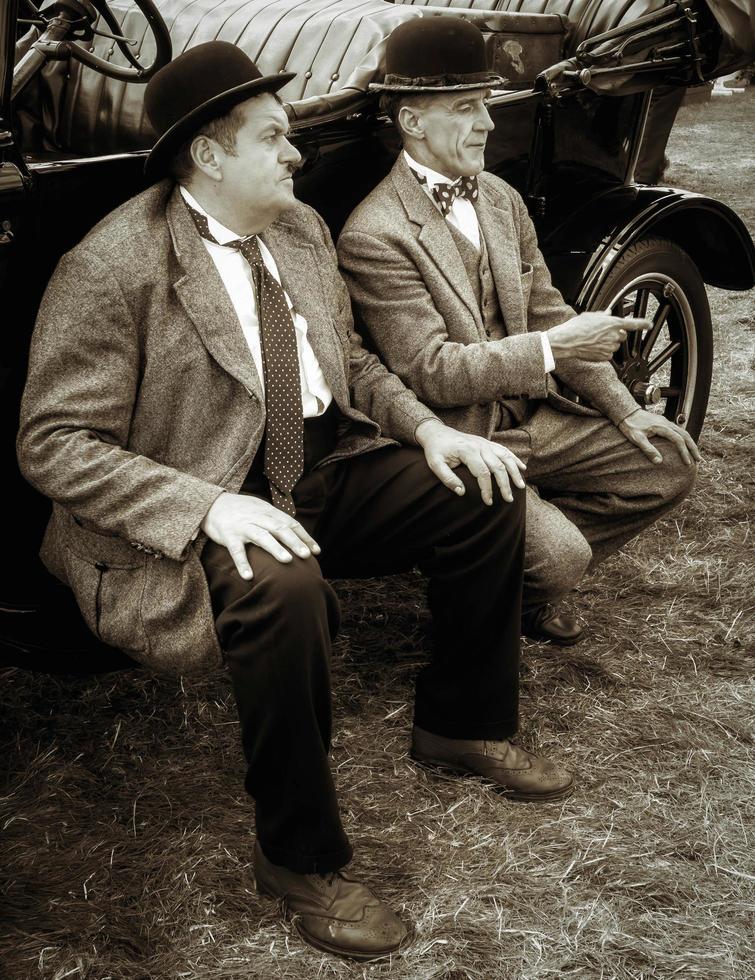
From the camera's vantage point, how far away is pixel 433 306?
2484 millimetres

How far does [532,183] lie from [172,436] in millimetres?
1432

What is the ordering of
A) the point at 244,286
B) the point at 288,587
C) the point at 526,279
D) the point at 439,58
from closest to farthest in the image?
the point at 288,587, the point at 244,286, the point at 439,58, the point at 526,279

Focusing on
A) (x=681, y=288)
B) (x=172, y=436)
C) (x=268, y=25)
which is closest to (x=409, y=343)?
(x=172, y=436)

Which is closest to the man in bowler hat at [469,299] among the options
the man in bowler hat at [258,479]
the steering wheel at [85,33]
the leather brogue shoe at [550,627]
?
the man in bowler hat at [258,479]

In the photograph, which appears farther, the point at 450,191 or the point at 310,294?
the point at 450,191

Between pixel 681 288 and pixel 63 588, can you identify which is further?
pixel 681 288

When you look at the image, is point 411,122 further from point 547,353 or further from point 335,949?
point 335,949

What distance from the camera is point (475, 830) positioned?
2.21 m

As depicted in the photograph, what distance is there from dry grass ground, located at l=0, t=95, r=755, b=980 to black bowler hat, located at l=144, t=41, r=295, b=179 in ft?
4.19

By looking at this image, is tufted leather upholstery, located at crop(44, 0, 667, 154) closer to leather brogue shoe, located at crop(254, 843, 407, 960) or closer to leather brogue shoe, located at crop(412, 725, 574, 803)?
leather brogue shoe, located at crop(412, 725, 574, 803)

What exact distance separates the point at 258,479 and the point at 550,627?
1075 mm

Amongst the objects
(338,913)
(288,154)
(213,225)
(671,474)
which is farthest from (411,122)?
(338,913)

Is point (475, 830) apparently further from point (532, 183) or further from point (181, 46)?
point (181, 46)

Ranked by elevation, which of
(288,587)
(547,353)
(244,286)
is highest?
(244,286)
